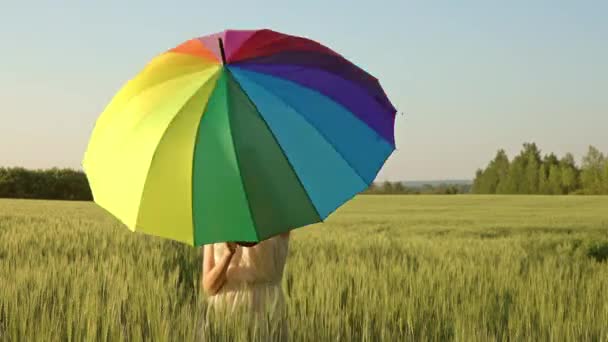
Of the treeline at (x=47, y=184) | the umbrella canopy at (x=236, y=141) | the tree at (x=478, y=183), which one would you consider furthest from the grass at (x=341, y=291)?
the tree at (x=478, y=183)

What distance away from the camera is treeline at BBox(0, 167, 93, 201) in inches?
1496

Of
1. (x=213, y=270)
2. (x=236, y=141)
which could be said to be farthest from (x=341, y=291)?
(x=236, y=141)

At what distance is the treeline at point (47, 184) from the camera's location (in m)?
38.0

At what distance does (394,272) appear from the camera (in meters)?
5.79

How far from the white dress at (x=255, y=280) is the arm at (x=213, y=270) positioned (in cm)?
2

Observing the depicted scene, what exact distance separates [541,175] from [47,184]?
31531 millimetres

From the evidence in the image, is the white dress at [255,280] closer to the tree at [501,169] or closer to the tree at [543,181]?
the tree at [543,181]

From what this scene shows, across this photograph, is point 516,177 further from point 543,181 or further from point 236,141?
point 236,141

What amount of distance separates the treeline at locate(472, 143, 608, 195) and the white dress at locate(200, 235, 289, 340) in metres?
43.2

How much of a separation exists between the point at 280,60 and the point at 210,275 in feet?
3.10

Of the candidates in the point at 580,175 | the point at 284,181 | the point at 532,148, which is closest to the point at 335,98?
the point at 284,181

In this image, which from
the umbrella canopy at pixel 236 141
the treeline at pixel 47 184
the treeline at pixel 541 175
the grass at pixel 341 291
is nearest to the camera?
the umbrella canopy at pixel 236 141

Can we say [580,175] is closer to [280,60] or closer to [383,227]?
[383,227]

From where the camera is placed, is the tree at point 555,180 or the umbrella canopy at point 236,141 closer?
the umbrella canopy at point 236,141
